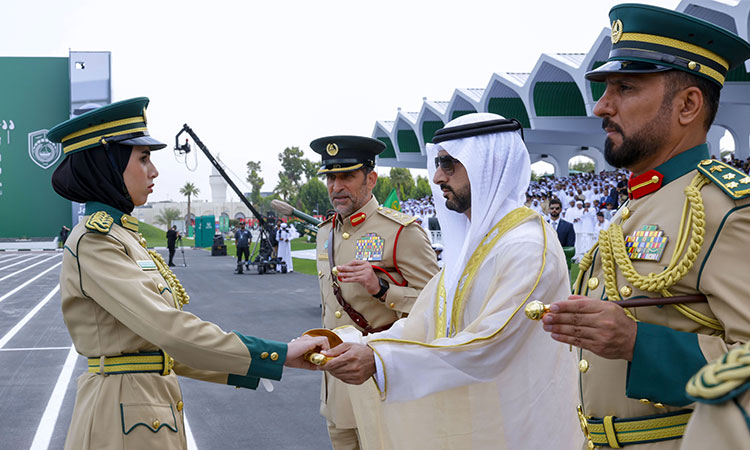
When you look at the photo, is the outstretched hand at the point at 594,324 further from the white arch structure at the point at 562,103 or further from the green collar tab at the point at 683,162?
the white arch structure at the point at 562,103

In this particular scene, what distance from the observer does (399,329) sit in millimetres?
2914

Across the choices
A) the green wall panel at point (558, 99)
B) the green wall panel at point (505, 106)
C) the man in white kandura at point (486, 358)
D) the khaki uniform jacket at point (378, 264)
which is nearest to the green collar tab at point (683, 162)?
the man in white kandura at point (486, 358)

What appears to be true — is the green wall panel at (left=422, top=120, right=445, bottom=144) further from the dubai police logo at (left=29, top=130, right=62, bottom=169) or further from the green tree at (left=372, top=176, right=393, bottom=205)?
the dubai police logo at (left=29, top=130, right=62, bottom=169)

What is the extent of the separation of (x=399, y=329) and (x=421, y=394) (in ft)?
2.11

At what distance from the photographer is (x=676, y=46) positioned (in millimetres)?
1811

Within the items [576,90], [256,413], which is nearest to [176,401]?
[256,413]

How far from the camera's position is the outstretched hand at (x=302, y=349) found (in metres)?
2.63

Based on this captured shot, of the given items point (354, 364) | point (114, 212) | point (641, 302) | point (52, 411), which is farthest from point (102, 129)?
point (52, 411)

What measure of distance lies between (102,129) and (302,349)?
4.08 feet

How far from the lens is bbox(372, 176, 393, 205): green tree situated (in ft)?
243

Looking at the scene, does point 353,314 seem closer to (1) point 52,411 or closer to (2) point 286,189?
(1) point 52,411

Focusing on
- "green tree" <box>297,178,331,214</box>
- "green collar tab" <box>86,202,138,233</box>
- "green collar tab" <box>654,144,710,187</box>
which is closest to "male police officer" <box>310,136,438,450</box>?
"green collar tab" <box>86,202,138,233</box>

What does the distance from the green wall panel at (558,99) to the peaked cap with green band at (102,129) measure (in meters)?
34.6

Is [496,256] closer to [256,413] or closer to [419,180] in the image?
[256,413]
